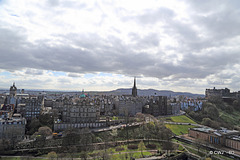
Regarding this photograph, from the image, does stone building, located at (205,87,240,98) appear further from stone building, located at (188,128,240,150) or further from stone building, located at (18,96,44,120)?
stone building, located at (18,96,44,120)

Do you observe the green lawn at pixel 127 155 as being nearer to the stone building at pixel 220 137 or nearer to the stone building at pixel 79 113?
the stone building at pixel 220 137

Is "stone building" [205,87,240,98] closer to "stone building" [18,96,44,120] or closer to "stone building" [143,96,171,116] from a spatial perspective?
"stone building" [143,96,171,116]

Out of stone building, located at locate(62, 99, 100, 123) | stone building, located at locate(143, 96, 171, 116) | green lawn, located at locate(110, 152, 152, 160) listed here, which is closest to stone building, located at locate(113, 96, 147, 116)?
stone building, located at locate(143, 96, 171, 116)

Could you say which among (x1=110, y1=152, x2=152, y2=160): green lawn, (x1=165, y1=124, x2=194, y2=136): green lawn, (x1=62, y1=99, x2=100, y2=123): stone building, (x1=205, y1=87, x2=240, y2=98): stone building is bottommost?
(x1=110, y1=152, x2=152, y2=160): green lawn

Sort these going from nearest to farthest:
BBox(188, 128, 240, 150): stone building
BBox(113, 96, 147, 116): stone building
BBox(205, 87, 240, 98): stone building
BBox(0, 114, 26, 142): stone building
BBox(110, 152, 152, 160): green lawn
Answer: BBox(110, 152, 152, 160): green lawn, BBox(0, 114, 26, 142): stone building, BBox(188, 128, 240, 150): stone building, BBox(113, 96, 147, 116): stone building, BBox(205, 87, 240, 98): stone building

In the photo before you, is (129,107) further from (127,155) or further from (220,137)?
(127,155)

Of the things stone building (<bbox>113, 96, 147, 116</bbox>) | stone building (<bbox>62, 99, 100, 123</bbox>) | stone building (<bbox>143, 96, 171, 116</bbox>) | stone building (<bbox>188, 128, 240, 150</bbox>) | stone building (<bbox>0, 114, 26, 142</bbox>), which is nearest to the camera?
stone building (<bbox>0, 114, 26, 142</bbox>)

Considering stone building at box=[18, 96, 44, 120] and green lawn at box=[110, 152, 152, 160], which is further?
stone building at box=[18, 96, 44, 120]

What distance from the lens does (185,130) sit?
8256 centimetres

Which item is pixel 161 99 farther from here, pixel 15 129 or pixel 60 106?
pixel 15 129

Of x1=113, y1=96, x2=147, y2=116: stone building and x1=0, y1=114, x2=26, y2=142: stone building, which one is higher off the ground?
x1=113, y1=96, x2=147, y2=116: stone building

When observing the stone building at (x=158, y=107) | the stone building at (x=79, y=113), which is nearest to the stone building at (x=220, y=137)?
the stone building at (x=158, y=107)

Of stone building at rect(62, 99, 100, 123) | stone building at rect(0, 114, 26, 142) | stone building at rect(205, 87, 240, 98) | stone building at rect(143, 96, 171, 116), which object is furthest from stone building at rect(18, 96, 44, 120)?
stone building at rect(205, 87, 240, 98)

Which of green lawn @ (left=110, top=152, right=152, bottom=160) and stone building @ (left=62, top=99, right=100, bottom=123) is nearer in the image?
green lawn @ (left=110, top=152, right=152, bottom=160)
